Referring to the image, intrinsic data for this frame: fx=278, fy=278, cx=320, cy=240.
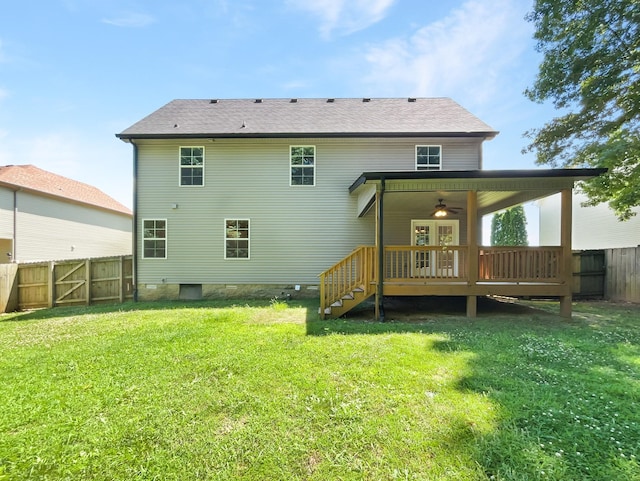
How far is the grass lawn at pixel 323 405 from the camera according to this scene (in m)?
1.95

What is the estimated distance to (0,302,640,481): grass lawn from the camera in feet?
6.40

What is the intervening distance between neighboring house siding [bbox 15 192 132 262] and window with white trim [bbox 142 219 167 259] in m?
7.22

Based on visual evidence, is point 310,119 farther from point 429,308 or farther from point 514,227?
point 514,227

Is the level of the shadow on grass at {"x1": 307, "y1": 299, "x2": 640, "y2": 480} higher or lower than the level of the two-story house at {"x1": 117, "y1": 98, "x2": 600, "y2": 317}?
lower

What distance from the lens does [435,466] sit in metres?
1.92

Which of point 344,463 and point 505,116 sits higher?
point 505,116

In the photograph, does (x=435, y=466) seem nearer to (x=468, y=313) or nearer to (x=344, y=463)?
(x=344, y=463)

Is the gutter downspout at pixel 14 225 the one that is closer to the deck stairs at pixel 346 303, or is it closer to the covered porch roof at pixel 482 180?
the deck stairs at pixel 346 303

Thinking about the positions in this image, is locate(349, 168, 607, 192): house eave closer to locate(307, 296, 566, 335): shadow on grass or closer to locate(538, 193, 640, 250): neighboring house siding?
locate(307, 296, 566, 335): shadow on grass

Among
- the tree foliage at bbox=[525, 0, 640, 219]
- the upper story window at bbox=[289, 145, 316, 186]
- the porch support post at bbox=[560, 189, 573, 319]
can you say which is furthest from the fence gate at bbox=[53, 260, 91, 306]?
the tree foliage at bbox=[525, 0, 640, 219]

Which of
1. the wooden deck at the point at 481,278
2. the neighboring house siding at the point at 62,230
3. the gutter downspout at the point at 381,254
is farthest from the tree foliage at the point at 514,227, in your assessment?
the neighboring house siding at the point at 62,230

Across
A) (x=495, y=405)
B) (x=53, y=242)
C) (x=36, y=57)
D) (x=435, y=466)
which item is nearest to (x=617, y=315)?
(x=495, y=405)

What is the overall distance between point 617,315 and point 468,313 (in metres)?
3.72

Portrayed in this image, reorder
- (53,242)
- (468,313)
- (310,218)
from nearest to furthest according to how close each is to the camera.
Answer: (468,313) < (310,218) < (53,242)
